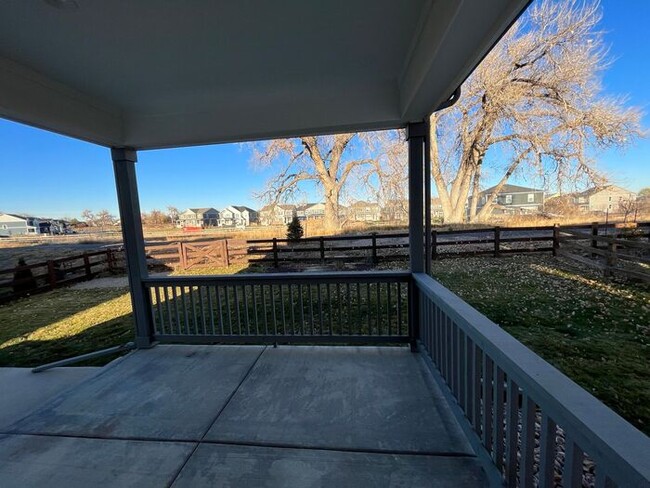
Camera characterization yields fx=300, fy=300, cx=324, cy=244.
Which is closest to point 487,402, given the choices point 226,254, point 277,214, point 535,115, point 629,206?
point 629,206

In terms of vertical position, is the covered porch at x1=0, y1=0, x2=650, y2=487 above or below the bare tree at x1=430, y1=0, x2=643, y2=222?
below

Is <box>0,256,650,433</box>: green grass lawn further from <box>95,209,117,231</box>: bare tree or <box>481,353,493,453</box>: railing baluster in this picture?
<box>95,209,117,231</box>: bare tree

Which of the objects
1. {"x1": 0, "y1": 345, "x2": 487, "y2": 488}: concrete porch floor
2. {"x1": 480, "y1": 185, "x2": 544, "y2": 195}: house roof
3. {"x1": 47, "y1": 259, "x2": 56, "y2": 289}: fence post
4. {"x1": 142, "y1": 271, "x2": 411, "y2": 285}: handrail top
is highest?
{"x1": 480, "y1": 185, "x2": 544, "y2": 195}: house roof

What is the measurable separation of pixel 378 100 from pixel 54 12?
6.93ft

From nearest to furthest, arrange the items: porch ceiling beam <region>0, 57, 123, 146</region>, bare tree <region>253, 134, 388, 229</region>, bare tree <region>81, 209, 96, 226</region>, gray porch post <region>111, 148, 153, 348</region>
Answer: porch ceiling beam <region>0, 57, 123, 146</region> → gray porch post <region>111, 148, 153, 348</region> → bare tree <region>81, 209, 96, 226</region> → bare tree <region>253, 134, 388, 229</region>

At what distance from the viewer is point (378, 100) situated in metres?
2.59

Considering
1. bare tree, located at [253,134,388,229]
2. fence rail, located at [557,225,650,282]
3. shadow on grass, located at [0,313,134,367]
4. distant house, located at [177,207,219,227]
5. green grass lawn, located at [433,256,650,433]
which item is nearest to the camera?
green grass lawn, located at [433,256,650,433]

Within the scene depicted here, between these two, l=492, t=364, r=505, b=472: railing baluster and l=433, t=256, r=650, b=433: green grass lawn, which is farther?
l=433, t=256, r=650, b=433: green grass lawn

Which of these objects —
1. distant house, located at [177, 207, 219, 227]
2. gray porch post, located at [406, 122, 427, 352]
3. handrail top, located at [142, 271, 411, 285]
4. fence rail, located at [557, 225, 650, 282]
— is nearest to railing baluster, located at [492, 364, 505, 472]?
gray porch post, located at [406, 122, 427, 352]

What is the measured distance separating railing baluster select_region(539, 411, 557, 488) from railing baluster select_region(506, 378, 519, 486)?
0.77 ft

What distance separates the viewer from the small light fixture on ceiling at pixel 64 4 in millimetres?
1372

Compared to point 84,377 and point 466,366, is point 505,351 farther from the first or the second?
point 84,377

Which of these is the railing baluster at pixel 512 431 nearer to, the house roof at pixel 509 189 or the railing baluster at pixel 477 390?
the railing baluster at pixel 477 390

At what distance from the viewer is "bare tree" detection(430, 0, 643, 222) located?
297 inches
